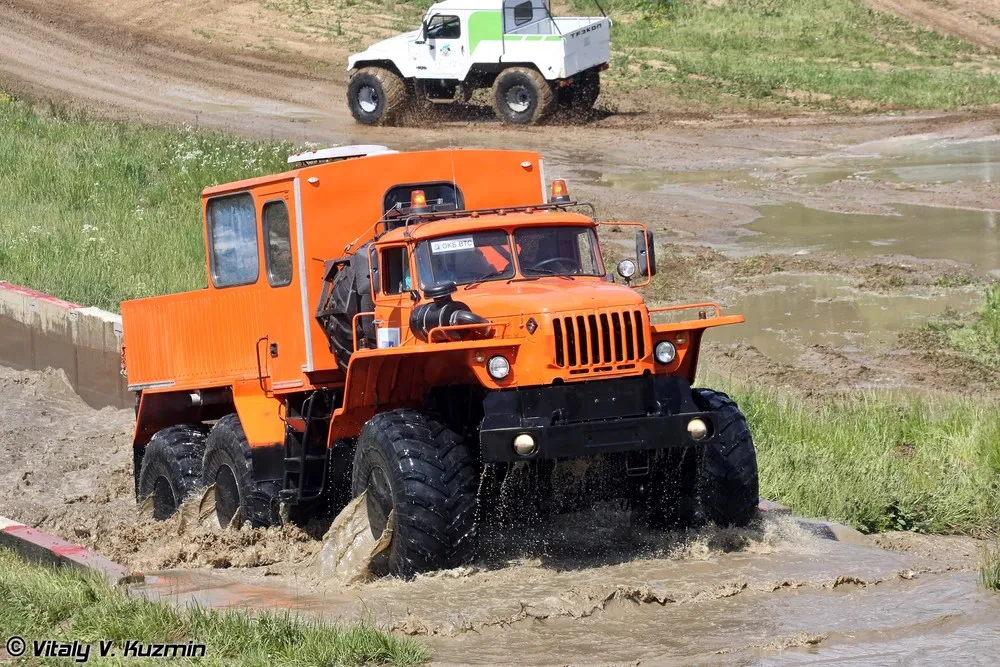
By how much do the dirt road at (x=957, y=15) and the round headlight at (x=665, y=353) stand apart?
3288 cm

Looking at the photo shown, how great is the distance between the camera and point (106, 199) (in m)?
23.2

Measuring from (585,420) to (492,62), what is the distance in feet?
70.5

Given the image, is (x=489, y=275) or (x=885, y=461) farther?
(x=885, y=461)

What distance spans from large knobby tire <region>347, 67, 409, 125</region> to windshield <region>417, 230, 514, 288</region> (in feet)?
67.8

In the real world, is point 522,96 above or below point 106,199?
above

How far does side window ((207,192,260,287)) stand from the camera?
11.0 metres

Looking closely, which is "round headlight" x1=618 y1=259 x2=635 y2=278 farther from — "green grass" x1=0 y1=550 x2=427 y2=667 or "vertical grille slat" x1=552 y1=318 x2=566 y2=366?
"green grass" x1=0 y1=550 x2=427 y2=667

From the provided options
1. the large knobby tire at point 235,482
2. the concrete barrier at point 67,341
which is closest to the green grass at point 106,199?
the concrete barrier at point 67,341

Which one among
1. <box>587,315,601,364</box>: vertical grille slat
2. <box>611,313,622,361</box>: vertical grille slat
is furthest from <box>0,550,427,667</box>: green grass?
<box>611,313,622,361</box>: vertical grille slat

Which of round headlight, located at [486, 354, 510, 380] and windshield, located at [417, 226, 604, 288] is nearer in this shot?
round headlight, located at [486, 354, 510, 380]

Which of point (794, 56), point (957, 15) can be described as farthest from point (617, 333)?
point (957, 15)

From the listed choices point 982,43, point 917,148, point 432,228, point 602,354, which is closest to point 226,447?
point 432,228

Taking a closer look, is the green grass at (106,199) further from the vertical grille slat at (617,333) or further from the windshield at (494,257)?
the vertical grille slat at (617,333)

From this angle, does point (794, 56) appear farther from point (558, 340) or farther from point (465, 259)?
point (558, 340)
